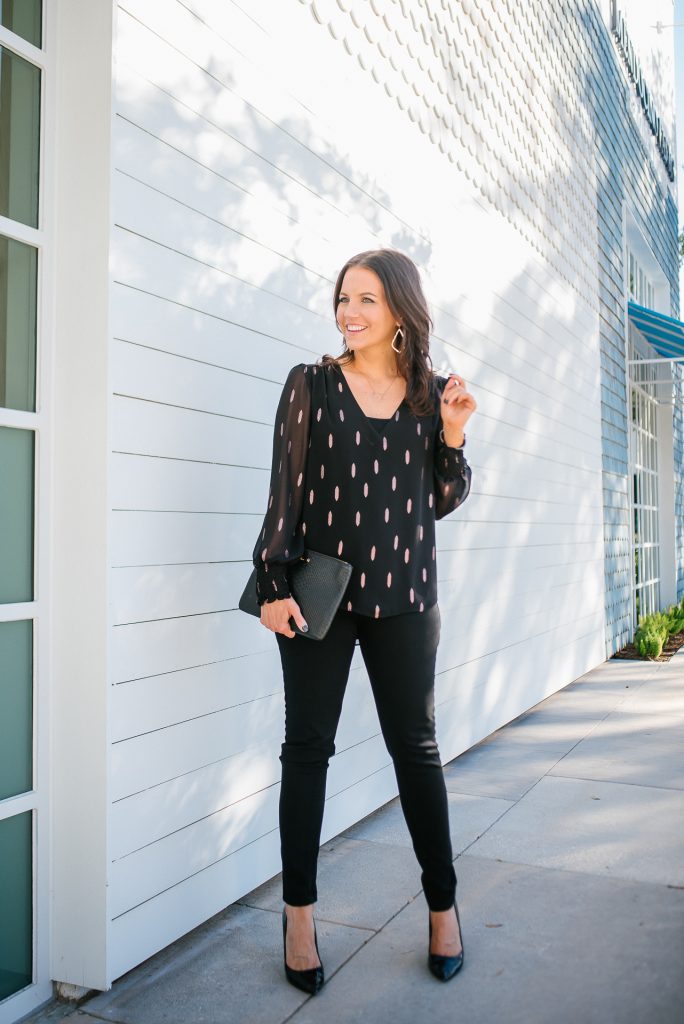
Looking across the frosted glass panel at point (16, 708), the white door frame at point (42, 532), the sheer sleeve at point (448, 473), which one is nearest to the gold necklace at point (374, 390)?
the sheer sleeve at point (448, 473)

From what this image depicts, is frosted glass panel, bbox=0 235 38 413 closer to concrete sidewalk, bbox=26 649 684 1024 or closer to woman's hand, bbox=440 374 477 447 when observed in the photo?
woman's hand, bbox=440 374 477 447

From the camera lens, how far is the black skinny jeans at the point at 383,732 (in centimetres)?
227

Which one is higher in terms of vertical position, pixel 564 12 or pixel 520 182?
pixel 564 12

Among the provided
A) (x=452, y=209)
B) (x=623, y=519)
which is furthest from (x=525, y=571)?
(x=623, y=519)

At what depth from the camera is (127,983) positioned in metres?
2.25

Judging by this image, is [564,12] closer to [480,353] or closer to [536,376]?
[536,376]

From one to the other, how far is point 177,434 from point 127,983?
1.35 meters

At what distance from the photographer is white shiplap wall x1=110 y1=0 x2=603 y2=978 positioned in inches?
89.8

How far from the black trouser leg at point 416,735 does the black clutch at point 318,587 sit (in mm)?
155

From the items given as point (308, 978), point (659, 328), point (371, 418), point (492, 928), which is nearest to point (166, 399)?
point (371, 418)

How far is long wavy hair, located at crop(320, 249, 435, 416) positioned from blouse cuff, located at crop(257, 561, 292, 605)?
541mm

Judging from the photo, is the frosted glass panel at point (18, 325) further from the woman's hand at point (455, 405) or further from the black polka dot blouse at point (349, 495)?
the woman's hand at point (455, 405)

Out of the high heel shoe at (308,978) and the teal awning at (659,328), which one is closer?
the high heel shoe at (308,978)

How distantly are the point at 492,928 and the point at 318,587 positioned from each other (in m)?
1.09
